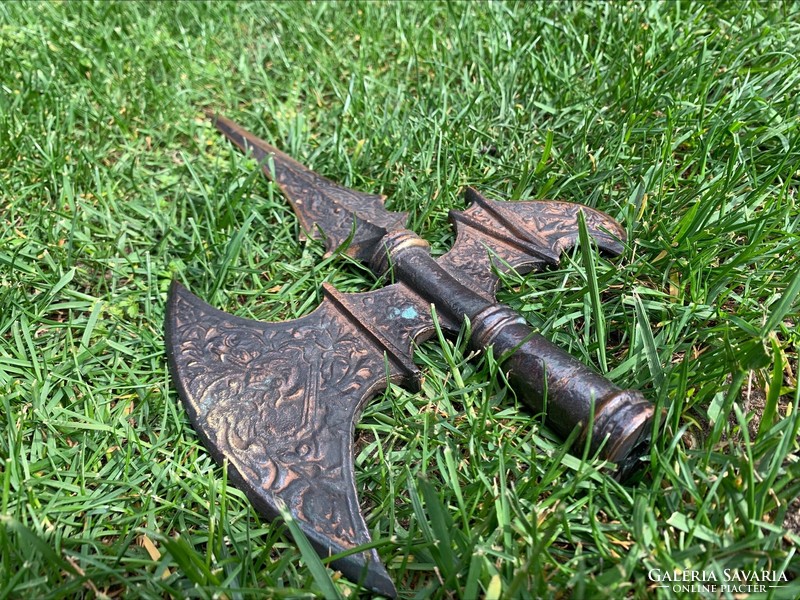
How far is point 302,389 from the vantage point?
5.87ft

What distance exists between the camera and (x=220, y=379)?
1830 millimetres

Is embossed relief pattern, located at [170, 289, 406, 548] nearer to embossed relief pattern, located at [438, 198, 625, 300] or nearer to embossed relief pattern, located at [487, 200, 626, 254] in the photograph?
embossed relief pattern, located at [438, 198, 625, 300]

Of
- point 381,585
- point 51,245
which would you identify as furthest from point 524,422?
point 51,245

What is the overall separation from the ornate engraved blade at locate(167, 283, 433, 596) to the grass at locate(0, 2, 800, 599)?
0.28 feet

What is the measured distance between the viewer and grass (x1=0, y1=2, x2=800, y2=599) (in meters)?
1.48

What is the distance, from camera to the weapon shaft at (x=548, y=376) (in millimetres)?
1541

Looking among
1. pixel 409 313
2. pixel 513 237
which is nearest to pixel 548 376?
pixel 409 313

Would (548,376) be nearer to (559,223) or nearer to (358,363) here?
(358,363)

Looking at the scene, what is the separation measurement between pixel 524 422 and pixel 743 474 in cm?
54

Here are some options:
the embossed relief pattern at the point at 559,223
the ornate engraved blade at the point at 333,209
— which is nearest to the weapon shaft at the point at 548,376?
the ornate engraved blade at the point at 333,209

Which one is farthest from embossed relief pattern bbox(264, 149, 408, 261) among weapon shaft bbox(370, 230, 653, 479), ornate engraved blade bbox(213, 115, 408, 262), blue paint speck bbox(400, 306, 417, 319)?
blue paint speck bbox(400, 306, 417, 319)

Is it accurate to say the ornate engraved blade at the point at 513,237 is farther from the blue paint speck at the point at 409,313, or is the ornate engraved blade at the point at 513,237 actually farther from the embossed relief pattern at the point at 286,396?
the embossed relief pattern at the point at 286,396

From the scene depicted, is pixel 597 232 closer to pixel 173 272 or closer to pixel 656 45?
pixel 656 45

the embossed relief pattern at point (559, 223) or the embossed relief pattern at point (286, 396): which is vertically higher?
the embossed relief pattern at point (559, 223)
